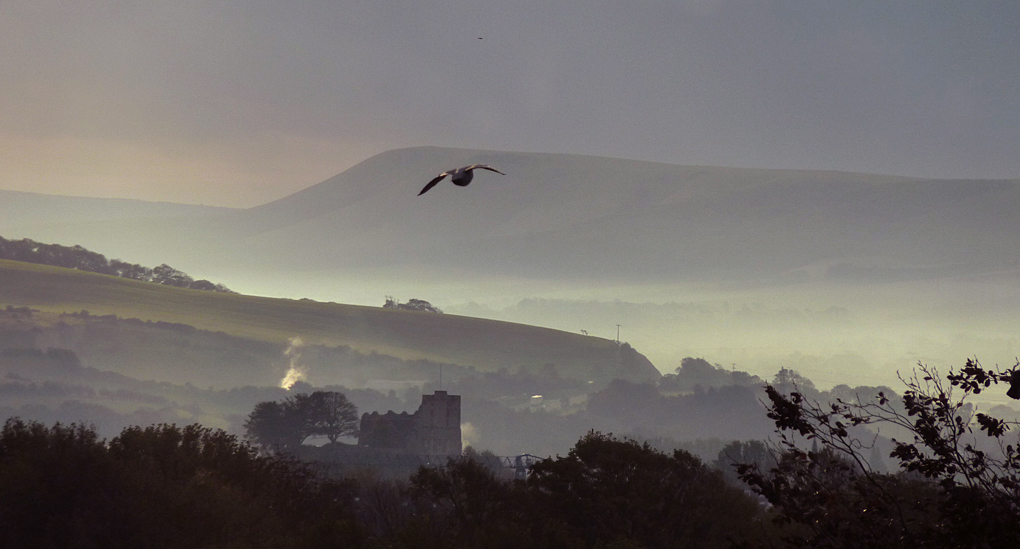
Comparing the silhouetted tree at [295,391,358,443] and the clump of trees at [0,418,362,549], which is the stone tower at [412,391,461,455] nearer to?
the silhouetted tree at [295,391,358,443]

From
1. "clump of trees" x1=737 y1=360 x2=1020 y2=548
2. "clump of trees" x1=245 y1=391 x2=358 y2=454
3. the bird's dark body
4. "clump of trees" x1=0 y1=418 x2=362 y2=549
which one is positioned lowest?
"clump of trees" x1=245 y1=391 x2=358 y2=454

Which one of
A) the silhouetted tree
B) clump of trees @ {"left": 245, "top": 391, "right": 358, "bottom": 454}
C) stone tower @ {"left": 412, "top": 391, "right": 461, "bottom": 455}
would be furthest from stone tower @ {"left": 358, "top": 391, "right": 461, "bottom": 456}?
the silhouetted tree

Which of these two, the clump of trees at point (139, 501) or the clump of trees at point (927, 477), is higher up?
the clump of trees at point (927, 477)

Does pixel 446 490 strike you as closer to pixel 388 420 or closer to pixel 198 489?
pixel 198 489

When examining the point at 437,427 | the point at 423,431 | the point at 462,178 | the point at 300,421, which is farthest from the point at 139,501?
the point at 300,421

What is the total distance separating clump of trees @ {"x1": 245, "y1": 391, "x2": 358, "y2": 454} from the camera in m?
150

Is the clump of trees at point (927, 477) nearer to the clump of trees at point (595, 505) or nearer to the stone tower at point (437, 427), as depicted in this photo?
the clump of trees at point (595, 505)

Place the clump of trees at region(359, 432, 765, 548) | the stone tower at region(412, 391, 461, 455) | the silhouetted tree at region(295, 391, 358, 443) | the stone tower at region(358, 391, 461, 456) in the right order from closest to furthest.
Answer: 1. the clump of trees at region(359, 432, 765, 548)
2. the stone tower at region(358, 391, 461, 456)
3. the stone tower at region(412, 391, 461, 455)
4. the silhouetted tree at region(295, 391, 358, 443)

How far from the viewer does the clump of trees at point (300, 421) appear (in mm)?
150125

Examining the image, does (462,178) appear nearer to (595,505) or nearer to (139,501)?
(139,501)

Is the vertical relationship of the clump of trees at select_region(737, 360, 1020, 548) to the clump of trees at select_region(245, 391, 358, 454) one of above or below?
above

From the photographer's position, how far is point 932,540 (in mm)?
19891

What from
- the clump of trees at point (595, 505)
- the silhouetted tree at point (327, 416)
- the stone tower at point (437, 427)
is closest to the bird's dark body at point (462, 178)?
the clump of trees at point (595, 505)

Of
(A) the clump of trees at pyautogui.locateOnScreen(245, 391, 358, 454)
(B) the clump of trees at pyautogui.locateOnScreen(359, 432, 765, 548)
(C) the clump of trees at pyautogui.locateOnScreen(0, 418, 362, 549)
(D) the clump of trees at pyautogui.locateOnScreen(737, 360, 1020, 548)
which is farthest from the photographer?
(A) the clump of trees at pyautogui.locateOnScreen(245, 391, 358, 454)
